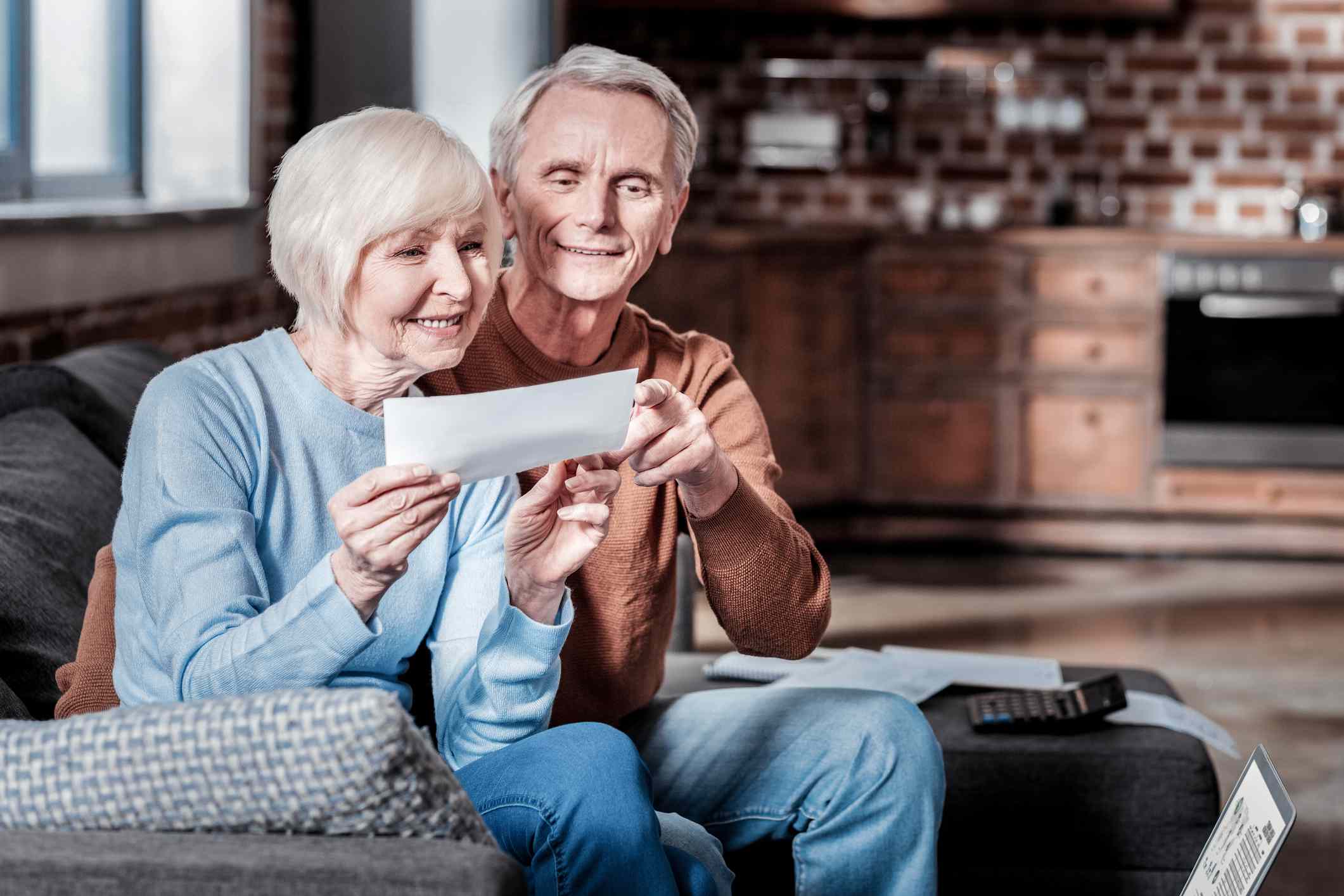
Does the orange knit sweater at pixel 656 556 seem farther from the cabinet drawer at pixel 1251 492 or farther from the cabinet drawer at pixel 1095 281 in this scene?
the cabinet drawer at pixel 1251 492

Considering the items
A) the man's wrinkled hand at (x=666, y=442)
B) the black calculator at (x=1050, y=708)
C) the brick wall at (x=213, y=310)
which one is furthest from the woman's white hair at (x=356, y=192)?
the brick wall at (x=213, y=310)

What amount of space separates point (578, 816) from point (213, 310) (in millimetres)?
2837

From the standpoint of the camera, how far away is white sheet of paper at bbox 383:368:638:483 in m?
1.12

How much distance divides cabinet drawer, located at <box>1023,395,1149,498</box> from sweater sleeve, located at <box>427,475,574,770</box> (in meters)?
3.96

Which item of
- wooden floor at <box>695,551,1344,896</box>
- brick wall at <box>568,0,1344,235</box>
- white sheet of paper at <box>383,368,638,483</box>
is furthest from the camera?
brick wall at <box>568,0,1344,235</box>

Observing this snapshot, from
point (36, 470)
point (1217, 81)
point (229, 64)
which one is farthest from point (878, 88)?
point (36, 470)

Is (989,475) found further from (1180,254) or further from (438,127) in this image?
(438,127)

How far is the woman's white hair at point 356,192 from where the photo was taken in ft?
4.11

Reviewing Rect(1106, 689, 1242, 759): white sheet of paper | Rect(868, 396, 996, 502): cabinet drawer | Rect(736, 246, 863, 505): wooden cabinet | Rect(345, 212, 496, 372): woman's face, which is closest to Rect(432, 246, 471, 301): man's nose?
Rect(345, 212, 496, 372): woman's face

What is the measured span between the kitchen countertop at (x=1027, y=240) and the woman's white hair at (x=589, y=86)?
11.2 feet

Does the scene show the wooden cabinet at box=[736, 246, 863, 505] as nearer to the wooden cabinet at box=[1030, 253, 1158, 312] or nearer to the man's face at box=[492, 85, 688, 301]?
the wooden cabinet at box=[1030, 253, 1158, 312]

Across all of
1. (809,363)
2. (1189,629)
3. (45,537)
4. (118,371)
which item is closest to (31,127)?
(118,371)

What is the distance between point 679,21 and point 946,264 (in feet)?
4.54

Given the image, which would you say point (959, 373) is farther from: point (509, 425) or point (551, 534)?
point (509, 425)
